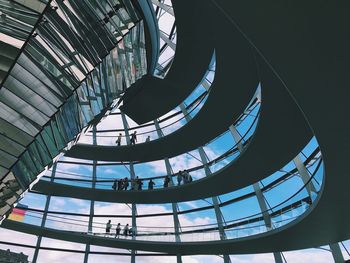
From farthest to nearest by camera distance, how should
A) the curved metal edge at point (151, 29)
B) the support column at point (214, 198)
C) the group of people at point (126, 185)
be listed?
1. the group of people at point (126, 185)
2. the support column at point (214, 198)
3. the curved metal edge at point (151, 29)

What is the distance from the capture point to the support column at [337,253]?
1916 cm

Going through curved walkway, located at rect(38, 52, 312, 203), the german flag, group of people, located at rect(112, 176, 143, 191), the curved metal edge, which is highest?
the curved metal edge

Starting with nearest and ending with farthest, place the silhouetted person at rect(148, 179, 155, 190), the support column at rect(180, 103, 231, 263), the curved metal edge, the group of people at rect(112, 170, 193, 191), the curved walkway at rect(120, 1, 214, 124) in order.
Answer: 1. the curved metal edge
2. the curved walkway at rect(120, 1, 214, 124)
3. the group of people at rect(112, 170, 193, 191)
4. the support column at rect(180, 103, 231, 263)
5. the silhouetted person at rect(148, 179, 155, 190)

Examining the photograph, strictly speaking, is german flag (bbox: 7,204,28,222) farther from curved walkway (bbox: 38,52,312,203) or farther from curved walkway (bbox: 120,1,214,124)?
curved walkway (bbox: 120,1,214,124)

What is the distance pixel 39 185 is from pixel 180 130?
13056 mm

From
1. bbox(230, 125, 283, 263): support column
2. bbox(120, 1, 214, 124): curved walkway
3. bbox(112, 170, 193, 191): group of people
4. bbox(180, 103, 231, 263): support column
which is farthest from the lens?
bbox(180, 103, 231, 263): support column

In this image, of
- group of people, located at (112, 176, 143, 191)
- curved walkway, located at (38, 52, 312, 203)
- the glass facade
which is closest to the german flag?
the glass facade

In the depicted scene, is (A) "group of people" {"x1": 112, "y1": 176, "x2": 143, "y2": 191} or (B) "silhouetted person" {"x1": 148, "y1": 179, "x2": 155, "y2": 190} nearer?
(B) "silhouetted person" {"x1": 148, "y1": 179, "x2": 155, "y2": 190}

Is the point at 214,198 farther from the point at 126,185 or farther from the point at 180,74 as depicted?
the point at 180,74

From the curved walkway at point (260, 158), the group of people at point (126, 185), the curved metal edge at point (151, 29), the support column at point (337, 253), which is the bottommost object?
the support column at point (337, 253)

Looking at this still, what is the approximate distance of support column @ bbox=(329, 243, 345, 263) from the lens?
19.2 metres

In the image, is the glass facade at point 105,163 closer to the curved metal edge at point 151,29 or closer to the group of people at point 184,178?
the group of people at point 184,178

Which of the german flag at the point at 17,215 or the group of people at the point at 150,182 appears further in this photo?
→ the german flag at the point at 17,215

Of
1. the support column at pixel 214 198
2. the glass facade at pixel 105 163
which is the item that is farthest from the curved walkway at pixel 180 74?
the support column at pixel 214 198
